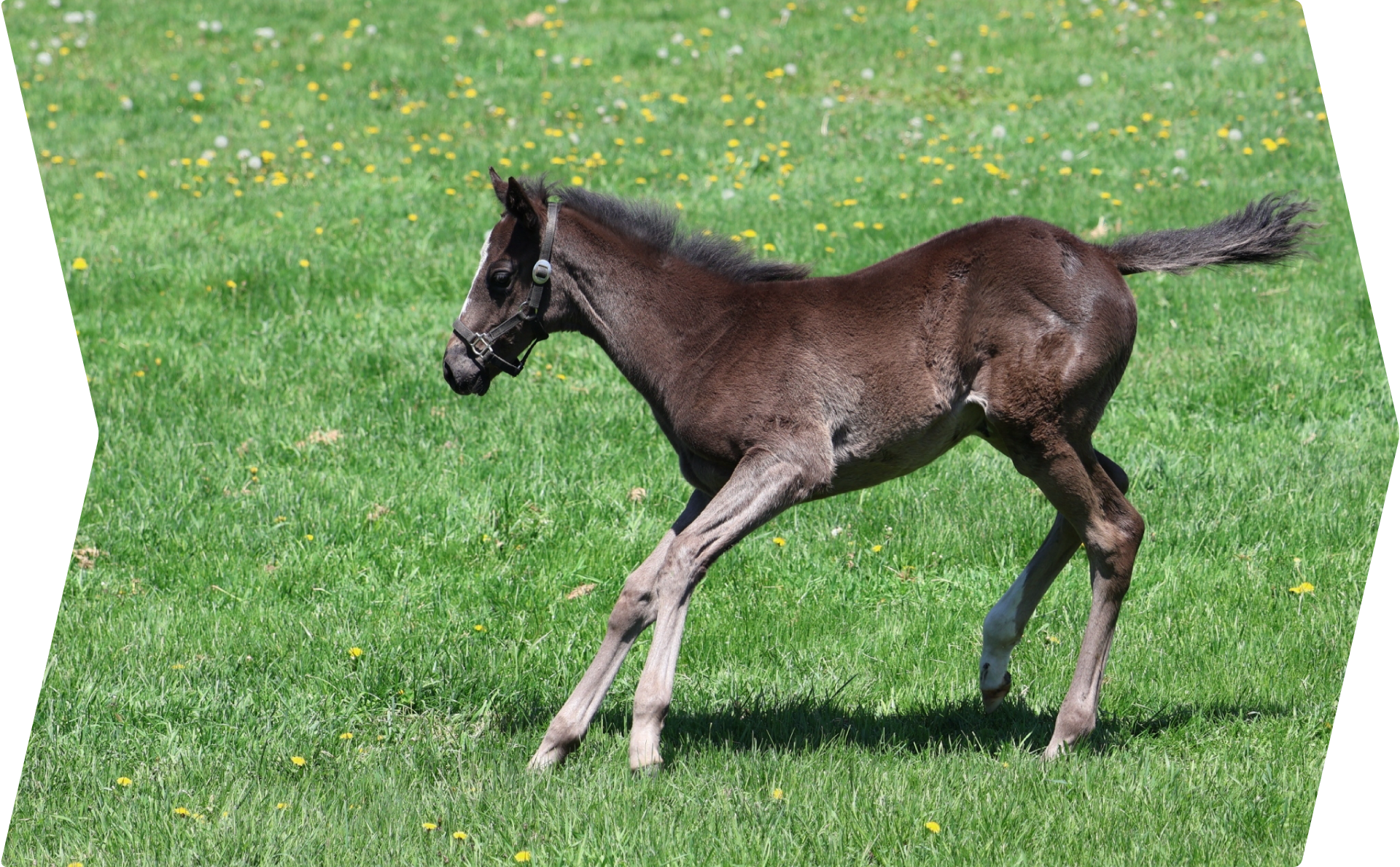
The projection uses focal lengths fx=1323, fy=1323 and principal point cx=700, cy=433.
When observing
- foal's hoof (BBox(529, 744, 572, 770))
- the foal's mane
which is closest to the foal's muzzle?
the foal's mane

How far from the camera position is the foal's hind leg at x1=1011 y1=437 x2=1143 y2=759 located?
4.92 metres

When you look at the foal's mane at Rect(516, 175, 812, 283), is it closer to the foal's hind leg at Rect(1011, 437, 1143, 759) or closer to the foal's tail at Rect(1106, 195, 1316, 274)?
the foal's hind leg at Rect(1011, 437, 1143, 759)

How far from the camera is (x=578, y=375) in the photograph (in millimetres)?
8727

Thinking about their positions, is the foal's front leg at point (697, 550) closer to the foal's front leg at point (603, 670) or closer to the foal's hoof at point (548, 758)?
the foal's front leg at point (603, 670)

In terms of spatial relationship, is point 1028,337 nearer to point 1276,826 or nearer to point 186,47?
point 1276,826

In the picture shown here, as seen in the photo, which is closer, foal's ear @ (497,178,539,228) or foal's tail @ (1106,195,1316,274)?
foal's ear @ (497,178,539,228)

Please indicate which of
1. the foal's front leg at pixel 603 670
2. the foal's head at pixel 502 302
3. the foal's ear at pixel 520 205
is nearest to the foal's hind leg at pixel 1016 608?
the foal's front leg at pixel 603 670

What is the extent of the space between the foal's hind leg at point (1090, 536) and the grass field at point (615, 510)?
0.16 m

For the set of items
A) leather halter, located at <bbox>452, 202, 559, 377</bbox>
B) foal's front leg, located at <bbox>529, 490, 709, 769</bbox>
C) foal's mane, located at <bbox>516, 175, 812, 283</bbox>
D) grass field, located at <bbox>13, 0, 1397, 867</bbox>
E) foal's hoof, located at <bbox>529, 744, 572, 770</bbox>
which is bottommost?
grass field, located at <bbox>13, 0, 1397, 867</bbox>

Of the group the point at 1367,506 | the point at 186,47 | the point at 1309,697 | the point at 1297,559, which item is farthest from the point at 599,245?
the point at 186,47

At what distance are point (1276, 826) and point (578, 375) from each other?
541 centimetres

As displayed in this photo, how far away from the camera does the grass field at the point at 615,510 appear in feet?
14.8

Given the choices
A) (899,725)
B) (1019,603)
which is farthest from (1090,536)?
(899,725)

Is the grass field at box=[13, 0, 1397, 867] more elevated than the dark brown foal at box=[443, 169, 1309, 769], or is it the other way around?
the dark brown foal at box=[443, 169, 1309, 769]
